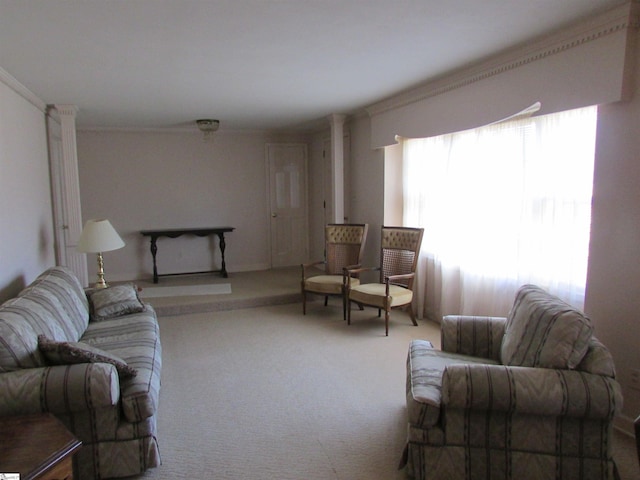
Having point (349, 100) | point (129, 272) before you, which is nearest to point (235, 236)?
point (129, 272)

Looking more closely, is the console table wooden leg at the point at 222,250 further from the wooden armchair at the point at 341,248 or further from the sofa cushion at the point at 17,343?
the sofa cushion at the point at 17,343

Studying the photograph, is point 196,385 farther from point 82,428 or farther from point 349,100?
point 349,100

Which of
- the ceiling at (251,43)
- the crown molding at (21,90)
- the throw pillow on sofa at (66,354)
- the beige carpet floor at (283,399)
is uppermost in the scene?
the ceiling at (251,43)

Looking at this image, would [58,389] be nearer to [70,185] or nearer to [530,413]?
[530,413]

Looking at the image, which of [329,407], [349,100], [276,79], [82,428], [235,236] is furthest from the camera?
[235,236]

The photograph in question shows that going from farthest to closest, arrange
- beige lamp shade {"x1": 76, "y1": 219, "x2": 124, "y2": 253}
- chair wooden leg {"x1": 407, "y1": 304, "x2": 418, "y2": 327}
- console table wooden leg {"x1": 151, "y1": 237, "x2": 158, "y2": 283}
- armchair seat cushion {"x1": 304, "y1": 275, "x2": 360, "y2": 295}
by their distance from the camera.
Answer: console table wooden leg {"x1": 151, "y1": 237, "x2": 158, "y2": 283} < armchair seat cushion {"x1": 304, "y1": 275, "x2": 360, "y2": 295} < chair wooden leg {"x1": 407, "y1": 304, "x2": 418, "y2": 327} < beige lamp shade {"x1": 76, "y1": 219, "x2": 124, "y2": 253}

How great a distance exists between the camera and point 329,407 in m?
2.86

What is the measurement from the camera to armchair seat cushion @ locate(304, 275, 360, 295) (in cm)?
481

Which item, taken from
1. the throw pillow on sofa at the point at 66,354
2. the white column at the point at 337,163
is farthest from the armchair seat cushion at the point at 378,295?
the throw pillow on sofa at the point at 66,354

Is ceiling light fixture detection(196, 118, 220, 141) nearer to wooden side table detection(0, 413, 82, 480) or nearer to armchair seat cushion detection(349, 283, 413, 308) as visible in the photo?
armchair seat cushion detection(349, 283, 413, 308)

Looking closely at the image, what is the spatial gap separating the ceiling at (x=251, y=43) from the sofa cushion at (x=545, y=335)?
5.09ft

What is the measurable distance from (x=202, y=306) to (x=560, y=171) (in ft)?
12.6

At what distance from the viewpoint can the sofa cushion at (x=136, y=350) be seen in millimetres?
2148

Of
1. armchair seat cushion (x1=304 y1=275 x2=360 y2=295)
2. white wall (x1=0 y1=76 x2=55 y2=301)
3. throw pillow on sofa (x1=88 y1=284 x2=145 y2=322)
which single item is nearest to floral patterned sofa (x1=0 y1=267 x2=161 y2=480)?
throw pillow on sofa (x1=88 y1=284 x2=145 y2=322)
